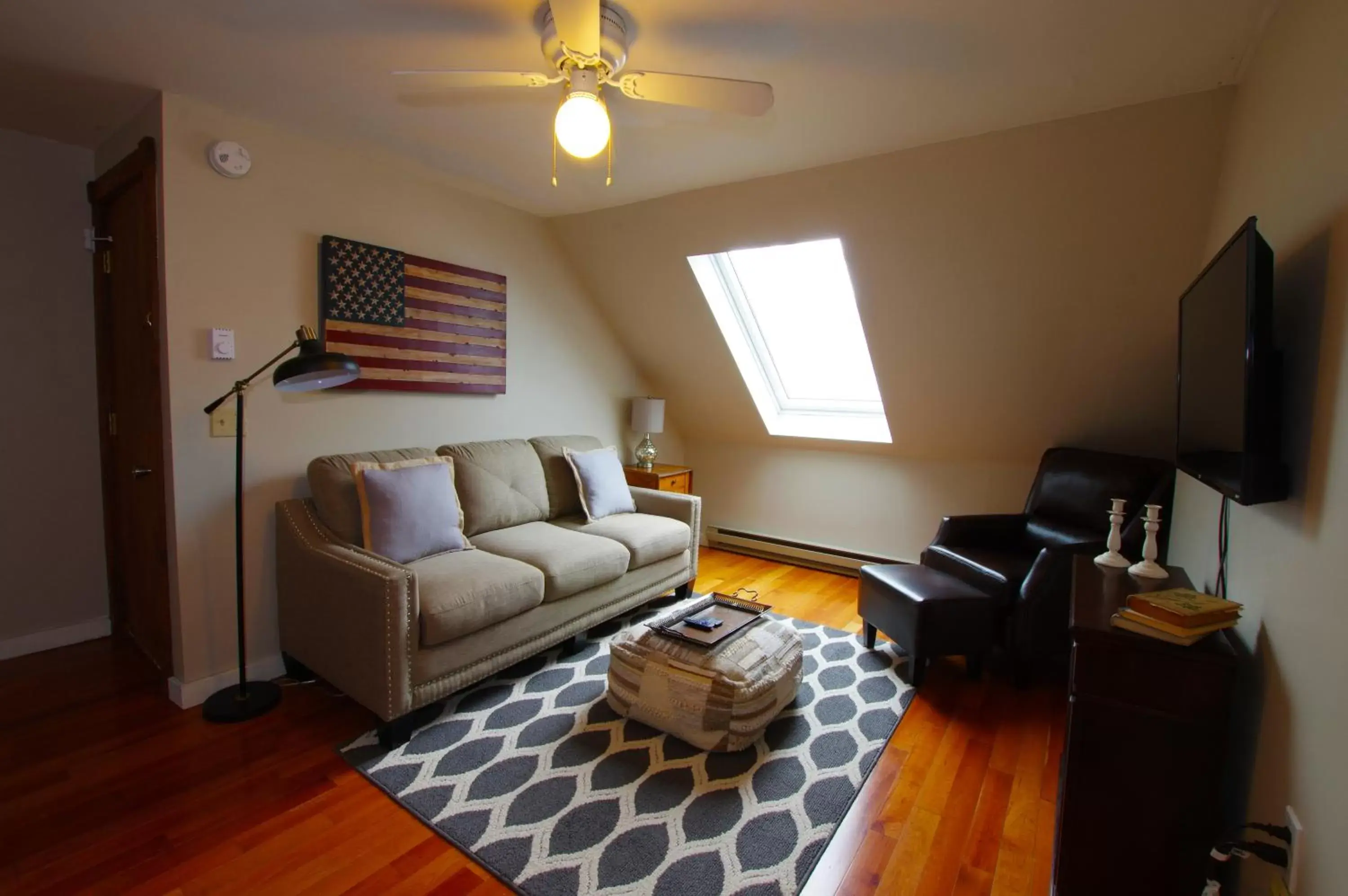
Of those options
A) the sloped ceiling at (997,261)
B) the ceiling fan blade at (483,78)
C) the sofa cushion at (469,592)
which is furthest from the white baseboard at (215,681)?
the sloped ceiling at (997,261)

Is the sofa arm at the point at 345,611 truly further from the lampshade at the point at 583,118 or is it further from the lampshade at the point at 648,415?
the lampshade at the point at 648,415

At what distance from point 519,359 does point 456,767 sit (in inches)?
92.1

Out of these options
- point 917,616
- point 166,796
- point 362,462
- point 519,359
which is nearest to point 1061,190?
point 917,616

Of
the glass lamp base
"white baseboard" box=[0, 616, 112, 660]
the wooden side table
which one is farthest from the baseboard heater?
"white baseboard" box=[0, 616, 112, 660]

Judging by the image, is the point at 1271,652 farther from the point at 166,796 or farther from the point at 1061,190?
the point at 166,796

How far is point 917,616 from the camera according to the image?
2605 mm

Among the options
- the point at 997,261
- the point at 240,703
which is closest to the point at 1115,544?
the point at 997,261

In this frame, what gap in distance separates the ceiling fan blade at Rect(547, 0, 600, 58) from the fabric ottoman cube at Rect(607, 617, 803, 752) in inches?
75.3

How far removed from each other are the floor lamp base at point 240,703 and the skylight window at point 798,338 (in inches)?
118

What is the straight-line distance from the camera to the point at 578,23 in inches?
55.8

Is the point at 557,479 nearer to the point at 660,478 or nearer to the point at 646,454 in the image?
the point at 660,478

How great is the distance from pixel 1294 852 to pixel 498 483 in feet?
9.74

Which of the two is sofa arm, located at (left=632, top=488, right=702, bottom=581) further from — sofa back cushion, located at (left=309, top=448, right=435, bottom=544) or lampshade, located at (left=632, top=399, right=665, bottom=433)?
sofa back cushion, located at (left=309, top=448, right=435, bottom=544)

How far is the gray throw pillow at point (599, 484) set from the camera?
3475 mm
